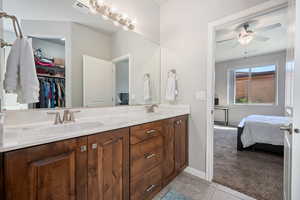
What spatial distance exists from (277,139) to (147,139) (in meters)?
2.53

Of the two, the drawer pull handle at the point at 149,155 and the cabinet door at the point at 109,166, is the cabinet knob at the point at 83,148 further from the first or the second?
the drawer pull handle at the point at 149,155

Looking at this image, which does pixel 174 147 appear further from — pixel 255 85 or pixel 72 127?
pixel 255 85

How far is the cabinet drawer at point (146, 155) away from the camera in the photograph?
4.09ft

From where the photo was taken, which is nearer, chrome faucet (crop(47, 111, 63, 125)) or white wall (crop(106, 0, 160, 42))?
chrome faucet (crop(47, 111, 63, 125))

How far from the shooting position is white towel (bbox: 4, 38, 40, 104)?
937 millimetres

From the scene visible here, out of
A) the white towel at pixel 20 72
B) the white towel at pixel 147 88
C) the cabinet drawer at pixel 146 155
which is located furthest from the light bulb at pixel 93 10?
the cabinet drawer at pixel 146 155

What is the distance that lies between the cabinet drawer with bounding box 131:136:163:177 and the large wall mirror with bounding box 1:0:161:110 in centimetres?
72

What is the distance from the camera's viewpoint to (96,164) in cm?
96

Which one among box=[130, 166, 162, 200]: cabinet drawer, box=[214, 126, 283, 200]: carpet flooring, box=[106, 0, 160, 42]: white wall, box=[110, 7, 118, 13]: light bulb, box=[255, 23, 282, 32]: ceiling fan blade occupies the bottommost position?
Answer: box=[214, 126, 283, 200]: carpet flooring

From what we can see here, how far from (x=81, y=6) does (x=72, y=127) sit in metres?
1.28

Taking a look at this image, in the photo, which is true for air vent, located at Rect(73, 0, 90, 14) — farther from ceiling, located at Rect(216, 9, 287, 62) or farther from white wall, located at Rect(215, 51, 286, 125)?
white wall, located at Rect(215, 51, 286, 125)

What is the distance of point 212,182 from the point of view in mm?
1776

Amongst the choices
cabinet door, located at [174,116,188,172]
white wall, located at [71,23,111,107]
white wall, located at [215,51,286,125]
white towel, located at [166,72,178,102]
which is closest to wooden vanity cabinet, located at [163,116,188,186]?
cabinet door, located at [174,116,188,172]

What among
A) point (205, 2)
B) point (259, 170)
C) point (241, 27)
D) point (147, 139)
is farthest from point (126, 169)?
point (241, 27)
